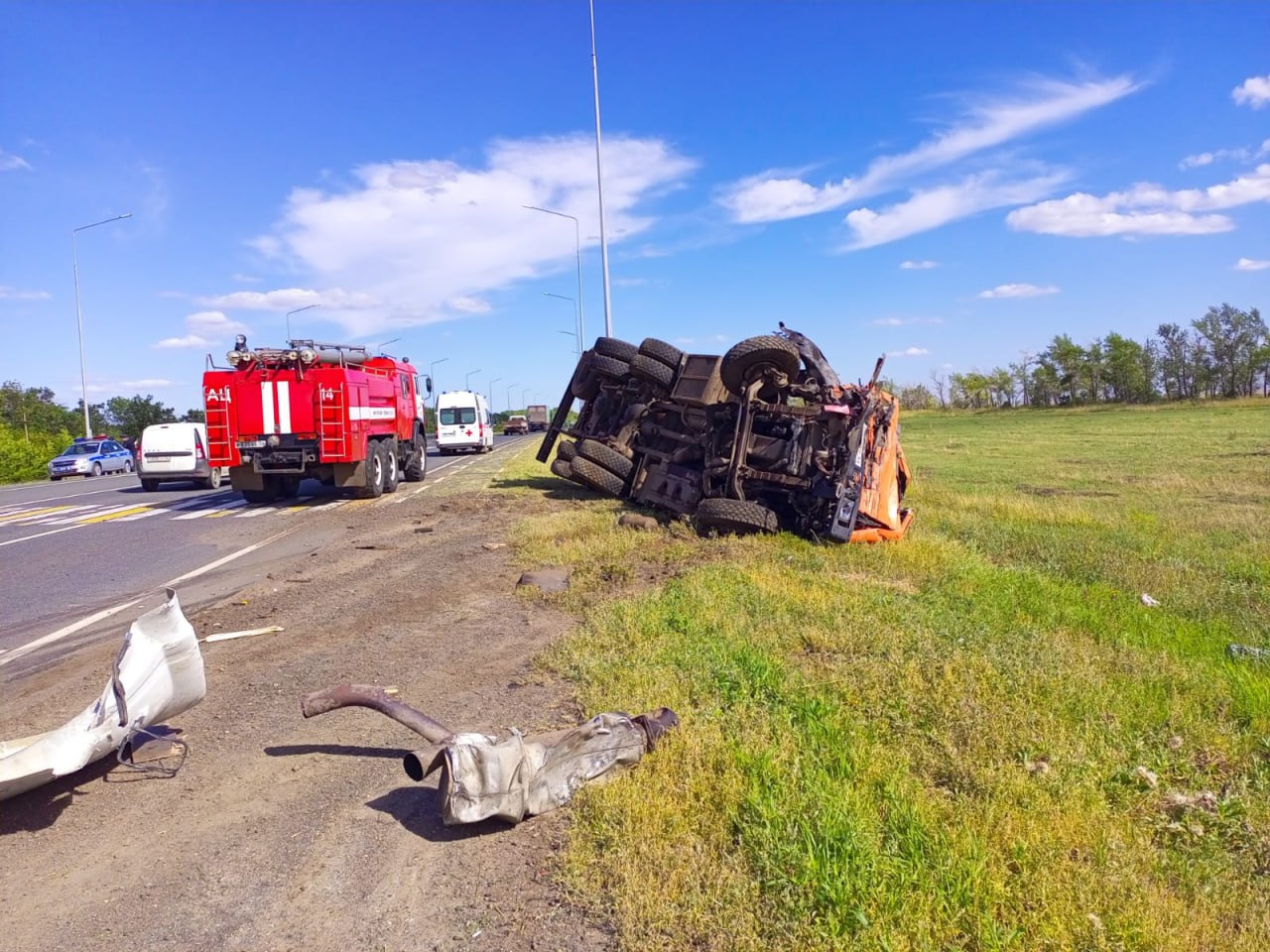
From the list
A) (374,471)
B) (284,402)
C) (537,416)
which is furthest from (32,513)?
(537,416)

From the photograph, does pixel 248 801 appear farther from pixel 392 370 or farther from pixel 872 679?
pixel 392 370

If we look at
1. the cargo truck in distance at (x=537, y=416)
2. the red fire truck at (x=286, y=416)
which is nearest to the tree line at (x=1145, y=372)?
the cargo truck in distance at (x=537, y=416)

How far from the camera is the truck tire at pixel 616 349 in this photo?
47.3 feet

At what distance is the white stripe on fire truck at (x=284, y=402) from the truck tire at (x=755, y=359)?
9.42m

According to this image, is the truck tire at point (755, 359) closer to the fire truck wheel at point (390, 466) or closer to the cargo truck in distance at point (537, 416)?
the fire truck wheel at point (390, 466)

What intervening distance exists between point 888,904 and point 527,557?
23.2 feet

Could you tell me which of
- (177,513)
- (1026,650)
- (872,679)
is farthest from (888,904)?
(177,513)

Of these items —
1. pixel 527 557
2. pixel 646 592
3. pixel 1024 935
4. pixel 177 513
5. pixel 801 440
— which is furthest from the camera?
pixel 177 513

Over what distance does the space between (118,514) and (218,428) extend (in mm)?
2685

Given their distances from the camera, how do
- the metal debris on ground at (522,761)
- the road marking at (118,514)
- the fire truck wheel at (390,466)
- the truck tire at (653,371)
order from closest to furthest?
the metal debris on ground at (522,761) < the truck tire at (653,371) < the road marking at (118,514) < the fire truck wheel at (390,466)

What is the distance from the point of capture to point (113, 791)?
4145 mm

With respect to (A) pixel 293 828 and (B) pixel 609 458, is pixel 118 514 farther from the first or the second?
(A) pixel 293 828

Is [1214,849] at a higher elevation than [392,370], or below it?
below

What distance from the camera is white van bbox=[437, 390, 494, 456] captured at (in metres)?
40.6
